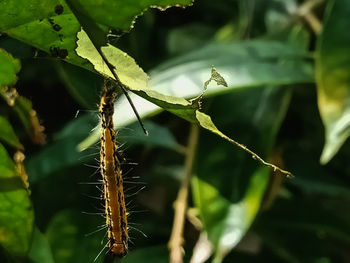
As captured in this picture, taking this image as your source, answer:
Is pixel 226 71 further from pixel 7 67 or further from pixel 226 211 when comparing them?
pixel 7 67

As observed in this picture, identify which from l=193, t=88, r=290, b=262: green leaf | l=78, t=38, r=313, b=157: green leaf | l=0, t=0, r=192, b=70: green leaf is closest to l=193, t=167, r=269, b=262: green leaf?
l=193, t=88, r=290, b=262: green leaf

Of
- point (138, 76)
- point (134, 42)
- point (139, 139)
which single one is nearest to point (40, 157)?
point (139, 139)

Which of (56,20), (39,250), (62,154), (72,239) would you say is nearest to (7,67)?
(56,20)

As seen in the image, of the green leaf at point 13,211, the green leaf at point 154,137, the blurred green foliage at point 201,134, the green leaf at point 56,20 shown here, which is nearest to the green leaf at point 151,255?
the blurred green foliage at point 201,134

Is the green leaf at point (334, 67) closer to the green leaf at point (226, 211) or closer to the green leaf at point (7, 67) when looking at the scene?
the green leaf at point (226, 211)

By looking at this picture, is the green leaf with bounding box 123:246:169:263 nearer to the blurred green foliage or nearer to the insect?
the blurred green foliage

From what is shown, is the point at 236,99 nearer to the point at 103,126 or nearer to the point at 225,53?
the point at 225,53
